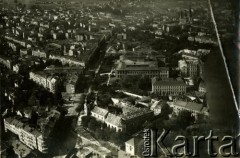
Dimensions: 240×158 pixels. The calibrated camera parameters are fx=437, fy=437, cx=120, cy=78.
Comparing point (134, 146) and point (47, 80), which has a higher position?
point (47, 80)

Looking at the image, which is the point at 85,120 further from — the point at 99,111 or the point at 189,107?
the point at 189,107

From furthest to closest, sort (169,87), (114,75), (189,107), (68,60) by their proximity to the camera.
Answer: (68,60) → (114,75) → (169,87) → (189,107)

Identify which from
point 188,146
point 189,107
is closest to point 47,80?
point 189,107

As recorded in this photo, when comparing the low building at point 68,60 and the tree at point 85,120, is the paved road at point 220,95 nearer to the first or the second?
the tree at point 85,120

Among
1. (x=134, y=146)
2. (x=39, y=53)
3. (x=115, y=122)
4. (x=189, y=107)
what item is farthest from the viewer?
(x=39, y=53)

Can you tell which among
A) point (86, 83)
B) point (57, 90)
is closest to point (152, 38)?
point (86, 83)

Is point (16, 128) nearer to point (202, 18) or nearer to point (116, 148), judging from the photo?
point (116, 148)
